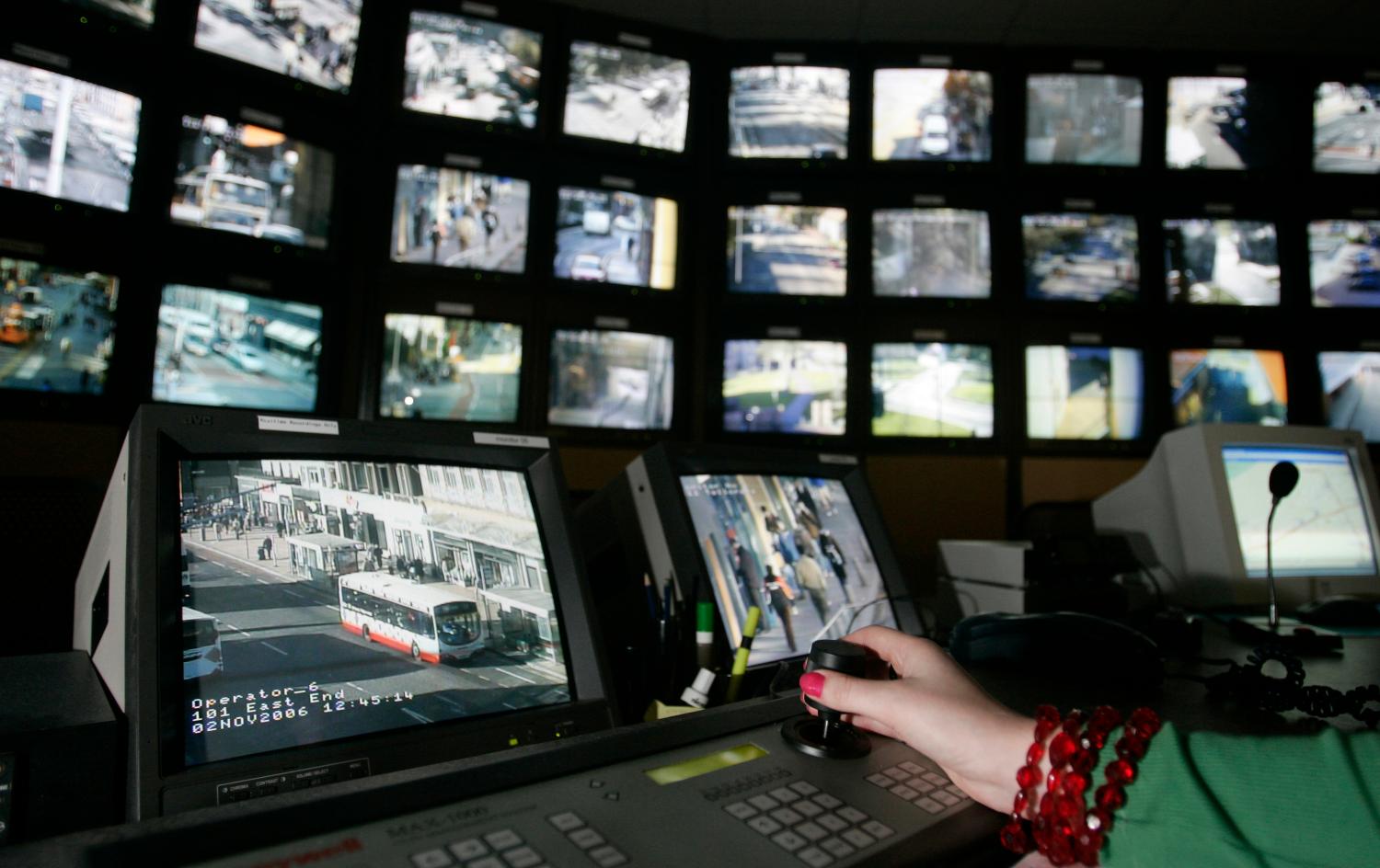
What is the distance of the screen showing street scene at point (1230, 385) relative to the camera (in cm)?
224

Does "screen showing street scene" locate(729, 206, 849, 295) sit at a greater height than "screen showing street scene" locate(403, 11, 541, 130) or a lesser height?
lesser

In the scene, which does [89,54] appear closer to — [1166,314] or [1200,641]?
[1200,641]

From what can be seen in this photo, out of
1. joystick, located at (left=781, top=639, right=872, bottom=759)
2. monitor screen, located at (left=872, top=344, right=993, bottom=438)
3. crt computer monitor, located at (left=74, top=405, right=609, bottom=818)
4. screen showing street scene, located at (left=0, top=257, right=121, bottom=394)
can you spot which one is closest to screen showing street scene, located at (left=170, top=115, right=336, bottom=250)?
screen showing street scene, located at (left=0, top=257, right=121, bottom=394)

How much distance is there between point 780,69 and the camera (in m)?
2.33

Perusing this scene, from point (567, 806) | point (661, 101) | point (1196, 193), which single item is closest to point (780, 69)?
point (661, 101)

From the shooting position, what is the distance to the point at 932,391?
7.31ft

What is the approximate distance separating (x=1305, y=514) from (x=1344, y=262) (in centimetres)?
127

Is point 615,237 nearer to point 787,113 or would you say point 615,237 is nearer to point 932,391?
point 787,113

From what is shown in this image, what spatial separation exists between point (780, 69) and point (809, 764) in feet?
7.46

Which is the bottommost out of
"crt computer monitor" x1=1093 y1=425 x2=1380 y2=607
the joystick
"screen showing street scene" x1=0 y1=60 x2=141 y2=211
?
the joystick

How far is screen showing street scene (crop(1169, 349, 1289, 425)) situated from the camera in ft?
7.36

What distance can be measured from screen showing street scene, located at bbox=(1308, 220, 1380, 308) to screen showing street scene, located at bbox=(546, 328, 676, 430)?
2.06 meters

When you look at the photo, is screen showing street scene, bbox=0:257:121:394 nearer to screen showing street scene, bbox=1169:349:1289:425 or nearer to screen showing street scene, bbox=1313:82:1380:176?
screen showing street scene, bbox=1169:349:1289:425

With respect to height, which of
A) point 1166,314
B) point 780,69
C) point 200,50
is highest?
point 780,69
